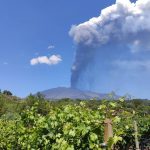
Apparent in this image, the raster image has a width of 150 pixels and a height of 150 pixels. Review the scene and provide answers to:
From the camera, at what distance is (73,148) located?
8367mm

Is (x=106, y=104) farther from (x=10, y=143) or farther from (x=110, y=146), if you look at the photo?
(x=10, y=143)

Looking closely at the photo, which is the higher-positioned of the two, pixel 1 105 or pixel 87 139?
pixel 1 105

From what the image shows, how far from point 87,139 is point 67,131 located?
48cm

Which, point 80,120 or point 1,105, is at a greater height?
point 1,105

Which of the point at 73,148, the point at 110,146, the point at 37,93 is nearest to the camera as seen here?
the point at 110,146

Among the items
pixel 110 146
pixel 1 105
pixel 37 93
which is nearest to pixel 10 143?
pixel 110 146

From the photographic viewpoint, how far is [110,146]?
769 cm

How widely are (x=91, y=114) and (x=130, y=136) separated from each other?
10.8 meters

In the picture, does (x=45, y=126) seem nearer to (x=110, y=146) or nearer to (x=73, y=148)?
(x=73, y=148)

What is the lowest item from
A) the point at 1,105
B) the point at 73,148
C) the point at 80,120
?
the point at 73,148

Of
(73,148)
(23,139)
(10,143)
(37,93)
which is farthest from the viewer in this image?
(37,93)

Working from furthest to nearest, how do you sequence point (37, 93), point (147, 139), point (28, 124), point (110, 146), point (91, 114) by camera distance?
point (37, 93) → point (147, 139) → point (28, 124) → point (91, 114) → point (110, 146)

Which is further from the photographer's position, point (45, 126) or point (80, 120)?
point (45, 126)

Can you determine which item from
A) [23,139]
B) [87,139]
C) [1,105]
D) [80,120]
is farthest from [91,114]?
[1,105]
